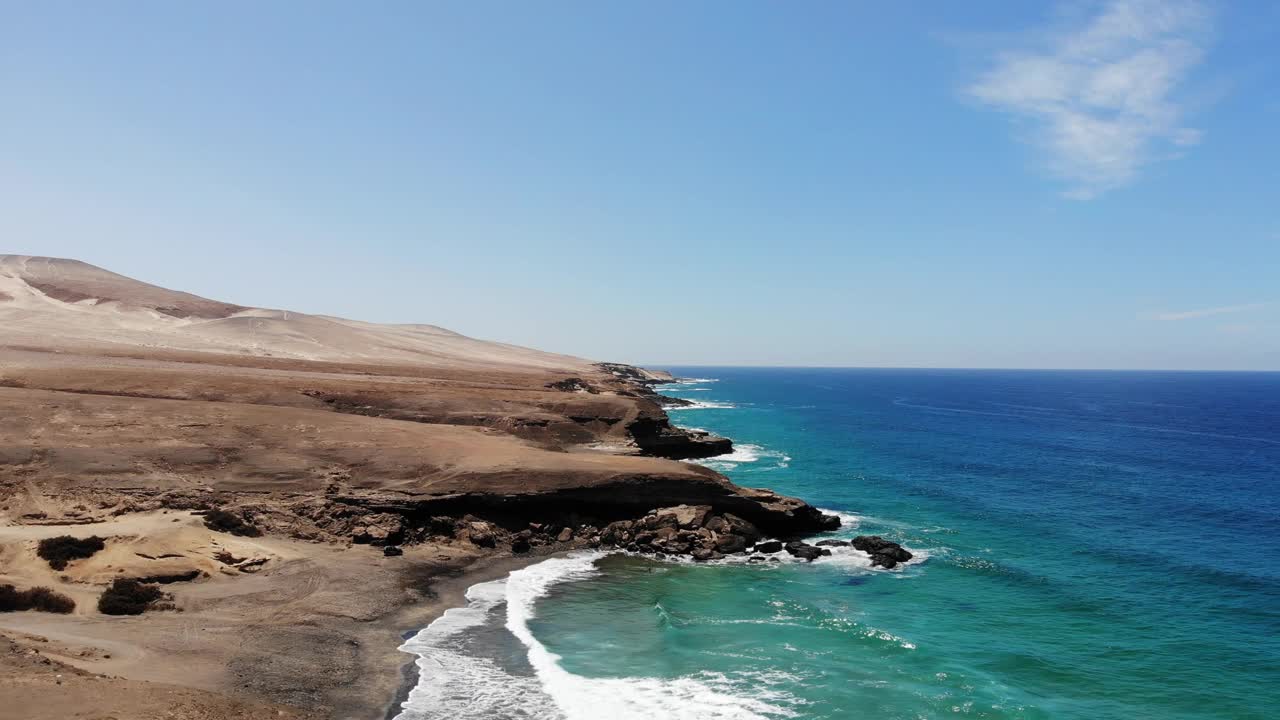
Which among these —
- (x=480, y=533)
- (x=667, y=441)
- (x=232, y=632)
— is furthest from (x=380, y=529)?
(x=667, y=441)

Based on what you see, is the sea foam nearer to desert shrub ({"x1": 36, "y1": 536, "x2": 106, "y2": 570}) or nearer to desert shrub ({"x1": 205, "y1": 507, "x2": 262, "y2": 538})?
desert shrub ({"x1": 205, "y1": 507, "x2": 262, "y2": 538})

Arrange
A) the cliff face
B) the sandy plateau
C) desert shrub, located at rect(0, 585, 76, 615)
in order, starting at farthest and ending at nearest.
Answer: the cliff face
desert shrub, located at rect(0, 585, 76, 615)
the sandy plateau

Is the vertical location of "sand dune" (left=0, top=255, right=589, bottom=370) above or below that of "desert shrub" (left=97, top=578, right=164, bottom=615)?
above

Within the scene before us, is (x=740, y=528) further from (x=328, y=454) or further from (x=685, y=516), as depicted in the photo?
(x=328, y=454)

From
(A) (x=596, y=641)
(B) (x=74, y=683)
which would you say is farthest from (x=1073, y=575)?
(B) (x=74, y=683)

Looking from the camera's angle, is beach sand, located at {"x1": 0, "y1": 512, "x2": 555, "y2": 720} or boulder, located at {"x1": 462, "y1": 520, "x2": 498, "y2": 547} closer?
beach sand, located at {"x1": 0, "y1": 512, "x2": 555, "y2": 720}

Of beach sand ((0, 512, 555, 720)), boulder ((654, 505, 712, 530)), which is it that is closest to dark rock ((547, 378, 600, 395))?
boulder ((654, 505, 712, 530))

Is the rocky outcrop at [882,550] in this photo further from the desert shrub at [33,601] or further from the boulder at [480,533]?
the desert shrub at [33,601]
